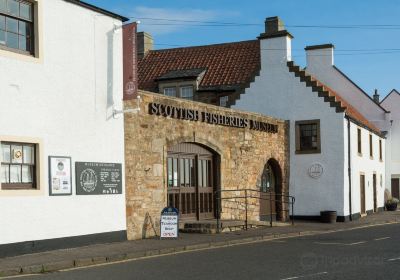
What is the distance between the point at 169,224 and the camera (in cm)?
1773

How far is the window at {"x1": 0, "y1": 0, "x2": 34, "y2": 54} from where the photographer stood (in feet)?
46.9

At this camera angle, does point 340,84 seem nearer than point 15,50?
No

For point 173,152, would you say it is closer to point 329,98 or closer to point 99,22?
point 99,22

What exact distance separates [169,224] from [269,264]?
19.6 feet

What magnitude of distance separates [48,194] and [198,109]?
7715mm

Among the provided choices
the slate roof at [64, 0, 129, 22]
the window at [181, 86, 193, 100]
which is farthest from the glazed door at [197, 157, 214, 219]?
the window at [181, 86, 193, 100]

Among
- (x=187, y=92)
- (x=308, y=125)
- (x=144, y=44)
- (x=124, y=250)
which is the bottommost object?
(x=124, y=250)

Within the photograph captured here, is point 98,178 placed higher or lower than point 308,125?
lower

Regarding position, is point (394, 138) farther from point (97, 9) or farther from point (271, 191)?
point (97, 9)

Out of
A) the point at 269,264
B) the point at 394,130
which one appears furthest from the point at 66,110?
the point at 394,130

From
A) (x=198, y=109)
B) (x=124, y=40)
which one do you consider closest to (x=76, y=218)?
(x=124, y=40)

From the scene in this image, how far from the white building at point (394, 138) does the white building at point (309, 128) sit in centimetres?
1775

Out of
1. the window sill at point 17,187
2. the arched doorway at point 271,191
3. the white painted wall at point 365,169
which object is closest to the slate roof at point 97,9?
the window sill at point 17,187

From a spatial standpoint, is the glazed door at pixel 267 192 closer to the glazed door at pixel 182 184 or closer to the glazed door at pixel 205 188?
the glazed door at pixel 205 188
